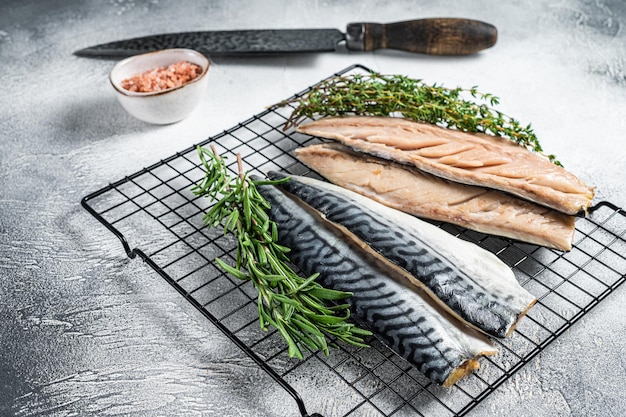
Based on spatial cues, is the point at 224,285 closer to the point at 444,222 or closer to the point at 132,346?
the point at 132,346

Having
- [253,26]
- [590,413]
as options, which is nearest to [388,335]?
[590,413]

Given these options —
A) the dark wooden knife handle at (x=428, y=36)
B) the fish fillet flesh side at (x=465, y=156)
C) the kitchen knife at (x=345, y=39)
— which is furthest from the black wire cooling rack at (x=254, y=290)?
the dark wooden knife handle at (x=428, y=36)

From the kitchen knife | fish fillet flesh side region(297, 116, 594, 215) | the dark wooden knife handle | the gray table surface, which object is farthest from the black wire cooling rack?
the dark wooden knife handle

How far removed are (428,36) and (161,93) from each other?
4.77 ft

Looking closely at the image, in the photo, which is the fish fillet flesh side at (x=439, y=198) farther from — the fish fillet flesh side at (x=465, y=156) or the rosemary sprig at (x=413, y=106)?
the rosemary sprig at (x=413, y=106)

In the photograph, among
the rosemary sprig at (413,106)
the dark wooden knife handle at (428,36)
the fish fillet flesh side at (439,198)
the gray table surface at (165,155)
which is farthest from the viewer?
the dark wooden knife handle at (428,36)

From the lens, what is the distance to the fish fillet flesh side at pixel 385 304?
2123 mm

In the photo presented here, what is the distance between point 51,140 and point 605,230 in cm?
251

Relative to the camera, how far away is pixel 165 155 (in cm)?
332

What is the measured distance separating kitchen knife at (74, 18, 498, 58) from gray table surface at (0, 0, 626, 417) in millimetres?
86

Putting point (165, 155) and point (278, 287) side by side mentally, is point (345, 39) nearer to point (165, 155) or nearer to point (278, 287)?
point (165, 155)

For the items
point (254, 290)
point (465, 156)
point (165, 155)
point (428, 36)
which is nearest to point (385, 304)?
point (254, 290)

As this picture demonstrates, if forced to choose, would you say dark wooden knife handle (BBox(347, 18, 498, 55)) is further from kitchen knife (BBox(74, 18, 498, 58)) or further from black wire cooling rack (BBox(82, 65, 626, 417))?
black wire cooling rack (BBox(82, 65, 626, 417))

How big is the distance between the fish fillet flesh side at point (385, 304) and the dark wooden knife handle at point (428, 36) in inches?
Answer: 64.7
